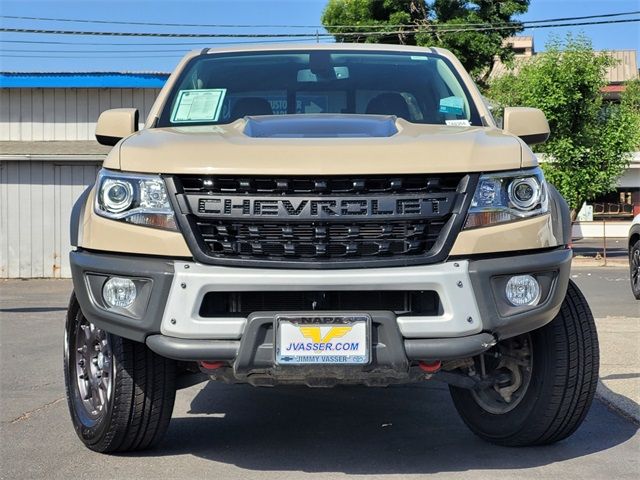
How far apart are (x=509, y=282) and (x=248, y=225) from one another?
1129mm

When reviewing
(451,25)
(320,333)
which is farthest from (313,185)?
(451,25)

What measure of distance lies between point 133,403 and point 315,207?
132 cm

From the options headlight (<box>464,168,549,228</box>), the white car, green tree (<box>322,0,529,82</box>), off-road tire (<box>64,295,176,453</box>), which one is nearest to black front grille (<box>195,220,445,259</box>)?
headlight (<box>464,168,549,228</box>)

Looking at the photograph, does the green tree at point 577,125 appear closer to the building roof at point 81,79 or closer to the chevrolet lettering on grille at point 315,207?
the building roof at point 81,79

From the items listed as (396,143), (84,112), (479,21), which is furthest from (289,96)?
(479,21)

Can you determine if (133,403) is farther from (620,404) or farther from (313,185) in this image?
(620,404)

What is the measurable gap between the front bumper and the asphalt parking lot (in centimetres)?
70

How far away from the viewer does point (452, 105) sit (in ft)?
17.6

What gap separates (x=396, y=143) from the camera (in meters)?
4.15

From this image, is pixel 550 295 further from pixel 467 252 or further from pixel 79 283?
pixel 79 283

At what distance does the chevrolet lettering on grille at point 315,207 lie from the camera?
3992mm

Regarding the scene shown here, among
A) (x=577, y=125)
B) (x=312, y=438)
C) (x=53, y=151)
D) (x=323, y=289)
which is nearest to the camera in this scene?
(x=323, y=289)

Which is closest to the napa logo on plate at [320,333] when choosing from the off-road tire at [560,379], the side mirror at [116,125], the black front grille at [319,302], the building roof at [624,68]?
the black front grille at [319,302]

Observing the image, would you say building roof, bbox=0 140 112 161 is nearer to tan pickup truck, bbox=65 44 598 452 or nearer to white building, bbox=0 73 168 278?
white building, bbox=0 73 168 278
